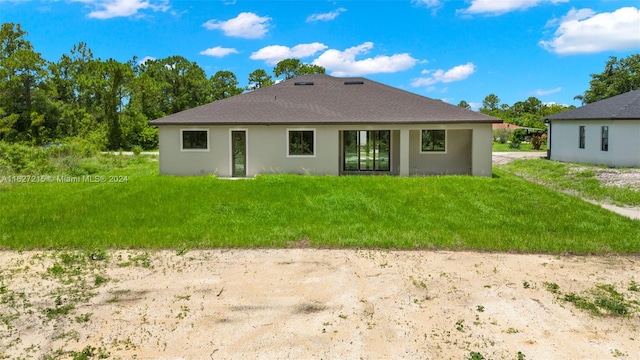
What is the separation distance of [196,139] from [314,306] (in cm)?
1375

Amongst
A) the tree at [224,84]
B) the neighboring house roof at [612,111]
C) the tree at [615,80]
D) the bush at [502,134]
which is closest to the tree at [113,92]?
the tree at [224,84]

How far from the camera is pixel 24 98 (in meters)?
47.2

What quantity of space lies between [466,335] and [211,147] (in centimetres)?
1481

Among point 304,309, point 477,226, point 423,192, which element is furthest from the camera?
point 423,192

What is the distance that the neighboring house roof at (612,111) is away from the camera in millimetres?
22641

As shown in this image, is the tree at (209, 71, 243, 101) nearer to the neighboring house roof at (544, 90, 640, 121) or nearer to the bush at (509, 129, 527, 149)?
the bush at (509, 129, 527, 149)

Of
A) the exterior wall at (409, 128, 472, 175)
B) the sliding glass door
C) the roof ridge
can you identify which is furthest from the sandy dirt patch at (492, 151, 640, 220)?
the sliding glass door

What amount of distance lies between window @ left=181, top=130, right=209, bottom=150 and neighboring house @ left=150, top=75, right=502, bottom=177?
0.04m

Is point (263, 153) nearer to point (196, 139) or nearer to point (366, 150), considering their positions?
point (196, 139)

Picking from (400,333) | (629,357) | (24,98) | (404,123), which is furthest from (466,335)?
(24,98)

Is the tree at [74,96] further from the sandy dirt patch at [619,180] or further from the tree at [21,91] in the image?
the sandy dirt patch at [619,180]

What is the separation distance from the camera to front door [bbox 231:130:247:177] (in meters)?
18.5

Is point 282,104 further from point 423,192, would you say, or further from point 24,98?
point 24,98

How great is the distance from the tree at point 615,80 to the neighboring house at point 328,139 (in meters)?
42.0
